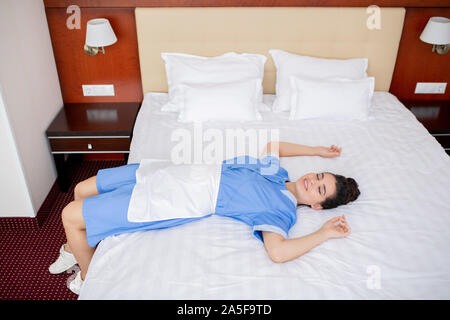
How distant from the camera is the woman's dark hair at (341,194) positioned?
182 cm

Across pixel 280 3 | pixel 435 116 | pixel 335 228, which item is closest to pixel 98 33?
pixel 280 3

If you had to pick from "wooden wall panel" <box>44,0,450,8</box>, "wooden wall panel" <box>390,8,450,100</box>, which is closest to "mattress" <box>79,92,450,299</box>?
"wooden wall panel" <box>390,8,450,100</box>

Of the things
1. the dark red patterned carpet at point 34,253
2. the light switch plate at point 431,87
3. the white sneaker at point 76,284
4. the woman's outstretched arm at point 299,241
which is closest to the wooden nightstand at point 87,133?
the dark red patterned carpet at point 34,253

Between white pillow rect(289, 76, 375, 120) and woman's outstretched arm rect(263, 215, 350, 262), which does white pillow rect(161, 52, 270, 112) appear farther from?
woman's outstretched arm rect(263, 215, 350, 262)

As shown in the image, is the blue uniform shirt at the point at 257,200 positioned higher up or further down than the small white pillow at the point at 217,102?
further down

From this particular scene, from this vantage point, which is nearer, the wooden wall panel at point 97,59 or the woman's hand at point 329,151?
the woman's hand at point 329,151

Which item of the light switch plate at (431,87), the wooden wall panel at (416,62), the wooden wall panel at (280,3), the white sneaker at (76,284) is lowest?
the white sneaker at (76,284)

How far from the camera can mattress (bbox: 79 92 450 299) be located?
1484mm

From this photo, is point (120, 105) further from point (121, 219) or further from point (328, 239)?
point (328, 239)

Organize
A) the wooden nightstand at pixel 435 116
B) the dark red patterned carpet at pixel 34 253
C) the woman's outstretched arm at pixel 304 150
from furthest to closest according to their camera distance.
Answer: the wooden nightstand at pixel 435 116 → the woman's outstretched arm at pixel 304 150 → the dark red patterned carpet at pixel 34 253

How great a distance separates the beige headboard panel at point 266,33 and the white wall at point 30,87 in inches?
25.3

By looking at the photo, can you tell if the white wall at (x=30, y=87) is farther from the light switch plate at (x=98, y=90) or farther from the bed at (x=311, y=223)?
the bed at (x=311, y=223)

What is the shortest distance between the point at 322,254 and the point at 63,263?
1.42 meters
